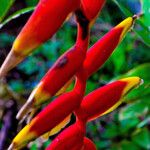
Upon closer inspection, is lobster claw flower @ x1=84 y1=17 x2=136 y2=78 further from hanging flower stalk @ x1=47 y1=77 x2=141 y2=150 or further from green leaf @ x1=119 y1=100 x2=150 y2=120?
green leaf @ x1=119 y1=100 x2=150 y2=120

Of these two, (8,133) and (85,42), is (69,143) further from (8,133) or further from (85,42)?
(8,133)

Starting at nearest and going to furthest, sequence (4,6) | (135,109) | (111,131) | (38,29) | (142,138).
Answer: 1. (38,29)
2. (4,6)
3. (135,109)
4. (142,138)
5. (111,131)

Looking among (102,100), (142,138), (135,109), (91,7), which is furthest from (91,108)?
(142,138)

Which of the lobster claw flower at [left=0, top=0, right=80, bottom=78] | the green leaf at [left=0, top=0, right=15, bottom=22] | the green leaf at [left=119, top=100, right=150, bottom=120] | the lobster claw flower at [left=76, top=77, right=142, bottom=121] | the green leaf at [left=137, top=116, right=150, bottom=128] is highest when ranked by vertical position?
the lobster claw flower at [left=0, top=0, right=80, bottom=78]

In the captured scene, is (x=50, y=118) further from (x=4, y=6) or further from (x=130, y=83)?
(x=4, y=6)

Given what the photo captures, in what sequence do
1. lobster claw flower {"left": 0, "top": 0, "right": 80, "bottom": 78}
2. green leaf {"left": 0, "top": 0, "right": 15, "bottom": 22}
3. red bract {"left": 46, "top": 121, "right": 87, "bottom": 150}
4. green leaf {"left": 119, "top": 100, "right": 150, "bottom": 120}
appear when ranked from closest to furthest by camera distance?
1. lobster claw flower {"left": 0, "top": 0, "right": 80, "bottom": 78}
2. red bract {"left": 46, "top": 121, "right": 87, "bottom": 150}
3. green leaf {"left": 0, "top": 0, "right": 15, "bottom": 22}
4. green leaf {"left": 119, "top": 100, "right": 150, "bottom": 120}

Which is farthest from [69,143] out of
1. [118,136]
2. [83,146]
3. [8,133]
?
[118,136]

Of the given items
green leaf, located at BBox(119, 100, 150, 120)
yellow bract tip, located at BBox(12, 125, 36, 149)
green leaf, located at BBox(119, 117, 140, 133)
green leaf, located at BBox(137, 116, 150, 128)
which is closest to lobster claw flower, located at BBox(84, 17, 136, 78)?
yellow bract tip, located at BBox(12, 125, 36, 149)

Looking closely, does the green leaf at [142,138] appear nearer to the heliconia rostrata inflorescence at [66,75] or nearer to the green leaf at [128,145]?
the green leaf at [128,145]
